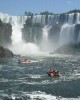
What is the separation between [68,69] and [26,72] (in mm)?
14450

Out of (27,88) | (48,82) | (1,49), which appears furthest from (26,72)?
(1,49)

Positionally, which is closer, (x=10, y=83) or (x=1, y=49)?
(x=10, y=83)

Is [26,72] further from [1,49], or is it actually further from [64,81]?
[1,49]

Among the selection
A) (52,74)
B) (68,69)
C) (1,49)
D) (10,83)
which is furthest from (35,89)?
(1,49)

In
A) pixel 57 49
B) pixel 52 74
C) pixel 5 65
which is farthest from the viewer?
pixel 57 49

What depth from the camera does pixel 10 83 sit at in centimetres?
8975

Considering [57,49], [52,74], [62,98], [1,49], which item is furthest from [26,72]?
[57,49]

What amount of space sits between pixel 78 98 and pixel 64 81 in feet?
64.5

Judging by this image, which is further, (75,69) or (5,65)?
(5,65)

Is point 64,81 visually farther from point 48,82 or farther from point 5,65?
point 5,65

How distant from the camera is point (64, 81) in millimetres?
93375

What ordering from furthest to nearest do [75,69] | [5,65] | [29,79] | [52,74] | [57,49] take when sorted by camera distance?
1. [57,49]
2. [5,65]
3. [75,69]
4. [52,74]
5. [29,79]

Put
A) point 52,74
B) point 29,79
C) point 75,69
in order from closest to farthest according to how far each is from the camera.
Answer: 1. point 29,79
2. point 52,74
3. point 75,69

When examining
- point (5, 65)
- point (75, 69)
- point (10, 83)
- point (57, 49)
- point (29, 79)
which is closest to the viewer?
point (10, 83)
